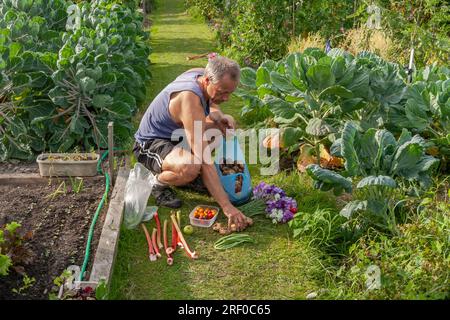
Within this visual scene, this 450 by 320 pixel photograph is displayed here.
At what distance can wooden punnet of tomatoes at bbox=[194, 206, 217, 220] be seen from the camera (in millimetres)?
4113

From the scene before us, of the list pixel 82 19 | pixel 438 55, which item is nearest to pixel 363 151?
pixel 438 55

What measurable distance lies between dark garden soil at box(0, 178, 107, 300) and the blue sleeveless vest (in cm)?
58

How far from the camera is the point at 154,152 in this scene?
14.5 ft

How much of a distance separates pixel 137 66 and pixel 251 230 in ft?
10.6

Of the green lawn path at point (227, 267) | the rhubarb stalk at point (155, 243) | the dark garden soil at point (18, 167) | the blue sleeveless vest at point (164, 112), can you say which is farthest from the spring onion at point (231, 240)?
the dark garden soil at point (18, 167)

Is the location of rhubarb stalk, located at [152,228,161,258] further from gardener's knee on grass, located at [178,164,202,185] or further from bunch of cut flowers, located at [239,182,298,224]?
bunch of cut flowers, located at [239,182,298,224]

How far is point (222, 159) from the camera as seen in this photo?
437cm

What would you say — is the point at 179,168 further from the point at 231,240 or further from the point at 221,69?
the point at 221,69

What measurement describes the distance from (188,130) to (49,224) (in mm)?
1171

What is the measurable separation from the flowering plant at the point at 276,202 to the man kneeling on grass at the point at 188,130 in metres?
0.26

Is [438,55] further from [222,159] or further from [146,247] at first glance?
[146,247]

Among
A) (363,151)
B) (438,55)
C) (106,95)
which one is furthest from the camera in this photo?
(438,55)

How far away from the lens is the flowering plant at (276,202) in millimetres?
4121

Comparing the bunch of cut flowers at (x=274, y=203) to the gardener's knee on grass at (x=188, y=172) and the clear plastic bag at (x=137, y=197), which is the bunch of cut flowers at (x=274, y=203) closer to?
the gardener's knee on grass at (x=188, y=172)
